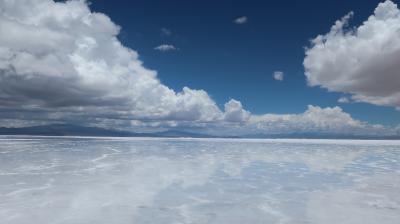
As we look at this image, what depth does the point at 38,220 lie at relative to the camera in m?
7.00

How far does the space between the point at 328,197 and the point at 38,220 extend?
7.87 m

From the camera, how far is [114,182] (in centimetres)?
1226

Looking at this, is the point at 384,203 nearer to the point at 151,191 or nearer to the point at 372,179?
the point at 372,179

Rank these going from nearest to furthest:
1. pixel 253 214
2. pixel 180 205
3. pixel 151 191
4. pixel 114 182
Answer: pixel 253 214 → pixel 180 205 → pixel 151 191 → pixel 114 182

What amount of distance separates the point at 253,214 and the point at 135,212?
112 inches

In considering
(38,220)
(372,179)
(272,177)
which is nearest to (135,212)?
(38,220)

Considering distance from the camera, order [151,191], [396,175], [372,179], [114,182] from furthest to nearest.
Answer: [396,175] → [372,179] → [114,182] → [151,191]

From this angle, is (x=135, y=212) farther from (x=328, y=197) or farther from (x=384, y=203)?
(x=384, y=203)

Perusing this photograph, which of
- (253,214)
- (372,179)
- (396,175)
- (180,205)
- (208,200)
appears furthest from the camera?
(396,175)

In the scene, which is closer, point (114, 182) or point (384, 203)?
point (384, 203)

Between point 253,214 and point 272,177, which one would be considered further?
point 272,177

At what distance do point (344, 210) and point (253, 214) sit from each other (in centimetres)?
238

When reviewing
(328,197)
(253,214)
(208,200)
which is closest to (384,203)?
(328,197)

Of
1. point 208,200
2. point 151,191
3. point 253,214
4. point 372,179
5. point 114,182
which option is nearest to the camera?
point 253,214
